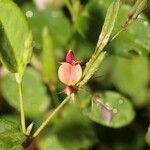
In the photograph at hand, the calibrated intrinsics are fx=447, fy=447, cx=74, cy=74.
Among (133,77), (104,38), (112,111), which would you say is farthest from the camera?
(133,77)

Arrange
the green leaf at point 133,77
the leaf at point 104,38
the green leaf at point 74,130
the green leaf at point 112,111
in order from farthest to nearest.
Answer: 1. the green leaf at point 133,77
2. the green leaf at point 74,130
3. the green leaf at point 112,111
4. the leaf at point 104,38

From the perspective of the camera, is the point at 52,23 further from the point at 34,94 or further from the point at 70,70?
the point at 70,70

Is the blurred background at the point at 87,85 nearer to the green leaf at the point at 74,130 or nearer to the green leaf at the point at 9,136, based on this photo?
the green leaf at the point at 74,130

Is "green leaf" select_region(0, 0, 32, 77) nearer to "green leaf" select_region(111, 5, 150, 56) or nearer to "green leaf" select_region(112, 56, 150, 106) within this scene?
"green leaf" select_region(111, 5, 150, 56)

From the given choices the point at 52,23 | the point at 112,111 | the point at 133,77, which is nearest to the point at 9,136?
the point at 112,111

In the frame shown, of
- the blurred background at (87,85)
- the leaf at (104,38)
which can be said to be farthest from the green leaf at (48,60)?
the leaf at (104,38)

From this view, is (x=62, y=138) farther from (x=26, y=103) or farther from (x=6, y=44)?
(x=6, y=44)

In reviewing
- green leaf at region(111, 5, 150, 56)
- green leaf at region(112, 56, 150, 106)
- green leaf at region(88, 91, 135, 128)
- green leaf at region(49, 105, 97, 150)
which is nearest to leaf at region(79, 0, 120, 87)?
green leaf at region(88, 91, 135, 128)
